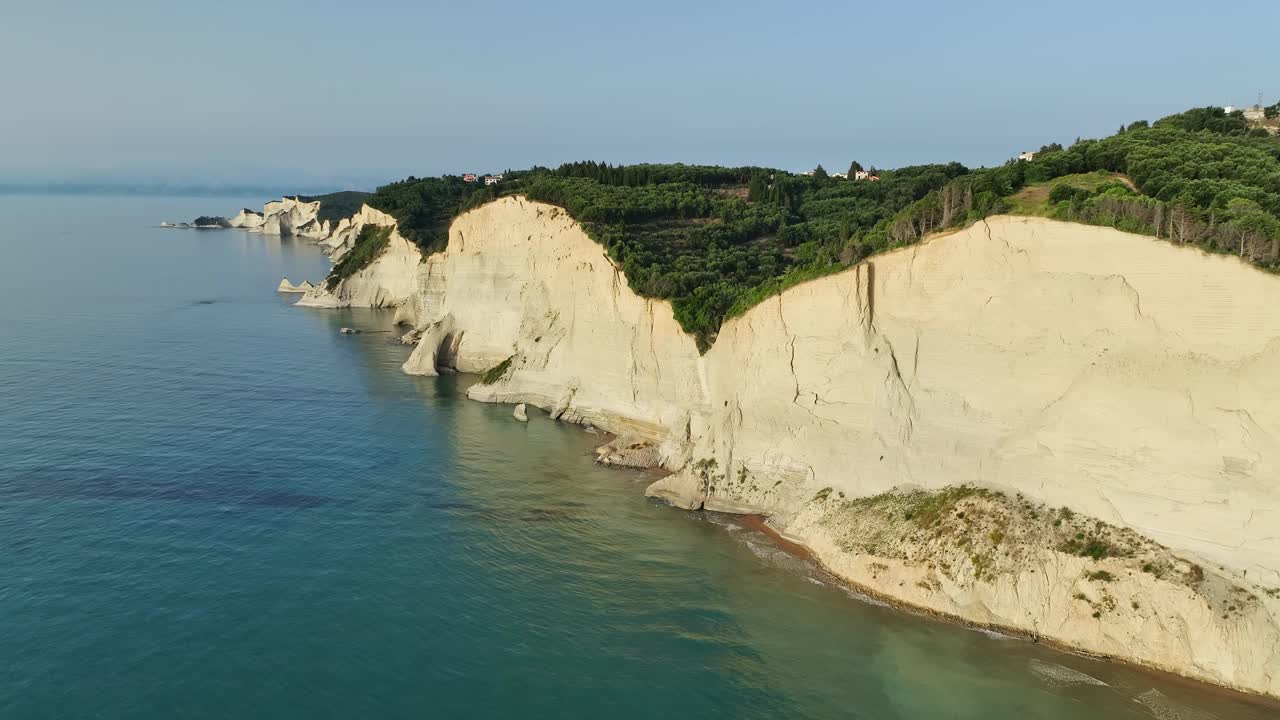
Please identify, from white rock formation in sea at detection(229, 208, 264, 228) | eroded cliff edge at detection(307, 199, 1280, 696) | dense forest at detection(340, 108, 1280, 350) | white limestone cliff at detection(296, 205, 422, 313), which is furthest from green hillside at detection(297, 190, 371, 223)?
eroded cliff edge at detection(307, 199, 1280, 696)

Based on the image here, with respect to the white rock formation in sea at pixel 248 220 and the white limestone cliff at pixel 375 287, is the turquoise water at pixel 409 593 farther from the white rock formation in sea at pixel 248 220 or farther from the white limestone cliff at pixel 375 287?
the white rock formation in sea at pixel 248 220

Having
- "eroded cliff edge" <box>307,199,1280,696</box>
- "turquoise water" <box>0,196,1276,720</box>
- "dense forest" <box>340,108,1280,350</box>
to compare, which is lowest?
"turquoise water" <box>0,196,1276,720</box>

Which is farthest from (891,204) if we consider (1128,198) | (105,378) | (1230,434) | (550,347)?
(105,378)

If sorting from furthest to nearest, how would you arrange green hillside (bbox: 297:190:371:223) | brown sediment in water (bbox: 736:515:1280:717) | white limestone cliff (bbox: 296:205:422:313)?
green hillside (bbox: 297:190:371:223), white limestone cliff (bbox: 296:205:422:313), brown sediment in water (bbox: 736:515:1280:717)

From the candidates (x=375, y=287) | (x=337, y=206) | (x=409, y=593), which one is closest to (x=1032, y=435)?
(x=409, y=593)

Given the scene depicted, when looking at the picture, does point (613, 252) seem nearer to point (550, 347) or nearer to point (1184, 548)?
point (550, 347)

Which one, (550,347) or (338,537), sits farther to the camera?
(550,347)

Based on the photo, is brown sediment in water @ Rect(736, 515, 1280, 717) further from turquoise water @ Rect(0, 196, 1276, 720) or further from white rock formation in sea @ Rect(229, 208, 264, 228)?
white rock formation in sea @ Rect(229, 208, 264, 228)
